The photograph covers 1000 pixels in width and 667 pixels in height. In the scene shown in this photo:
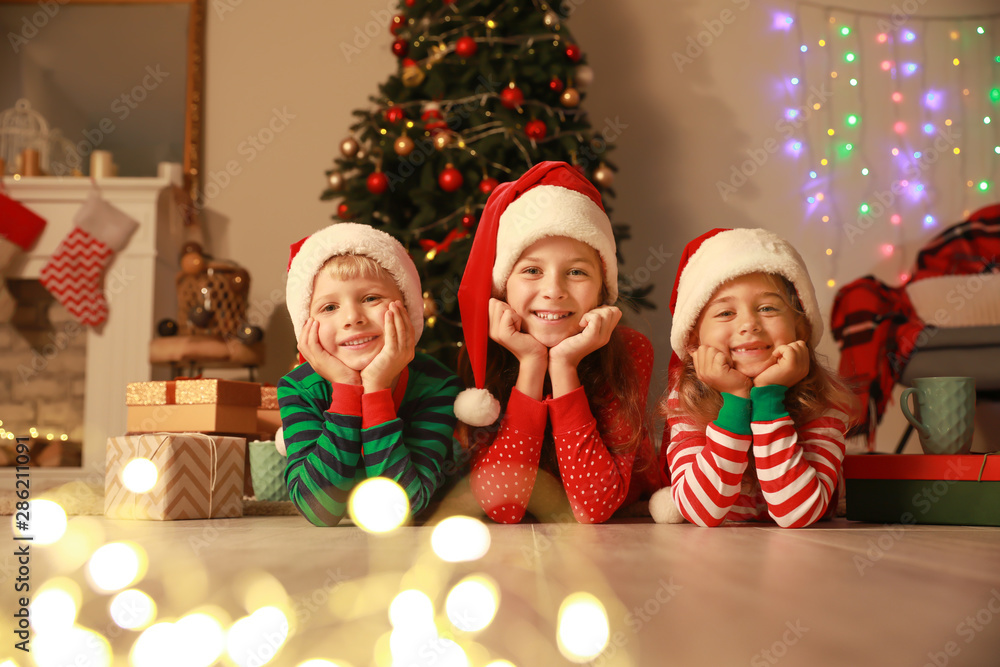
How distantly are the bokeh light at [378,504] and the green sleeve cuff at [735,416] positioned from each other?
503 millimetres

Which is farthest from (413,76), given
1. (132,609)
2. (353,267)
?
(132,609)

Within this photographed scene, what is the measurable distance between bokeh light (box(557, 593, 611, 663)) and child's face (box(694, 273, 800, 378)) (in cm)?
54

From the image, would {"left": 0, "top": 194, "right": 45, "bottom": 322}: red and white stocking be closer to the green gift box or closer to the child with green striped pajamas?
the green gift box

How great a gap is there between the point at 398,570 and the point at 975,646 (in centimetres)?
55

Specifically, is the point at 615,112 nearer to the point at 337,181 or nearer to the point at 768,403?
the point at 337,181

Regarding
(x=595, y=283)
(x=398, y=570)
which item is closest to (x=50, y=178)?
(x=595, y=283)

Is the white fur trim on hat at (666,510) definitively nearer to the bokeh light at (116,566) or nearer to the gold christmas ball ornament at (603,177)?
the bokeh light at (116,566)

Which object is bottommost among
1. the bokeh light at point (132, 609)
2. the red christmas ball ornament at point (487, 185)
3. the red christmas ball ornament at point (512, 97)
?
the bokeh light at point (132, 609)

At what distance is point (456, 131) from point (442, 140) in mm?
149

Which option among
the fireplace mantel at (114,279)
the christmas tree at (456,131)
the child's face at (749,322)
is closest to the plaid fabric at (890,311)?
the christmas tree at (456,131)

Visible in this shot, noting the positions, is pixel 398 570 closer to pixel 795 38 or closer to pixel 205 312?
pixel 205 312

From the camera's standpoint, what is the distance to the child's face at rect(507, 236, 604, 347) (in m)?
1.19

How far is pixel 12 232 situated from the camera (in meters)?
2.89

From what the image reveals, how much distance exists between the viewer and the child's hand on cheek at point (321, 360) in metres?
1.14
